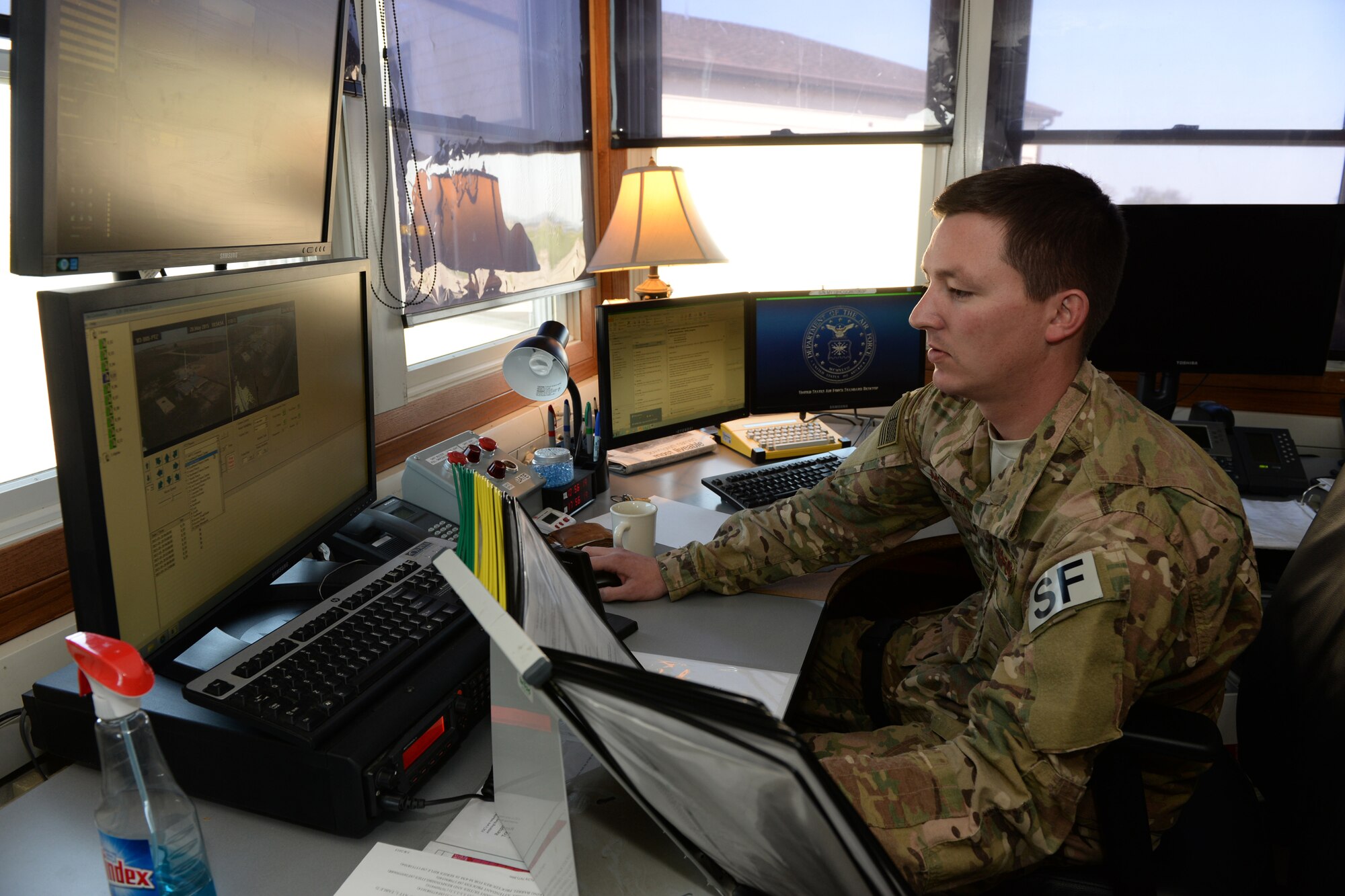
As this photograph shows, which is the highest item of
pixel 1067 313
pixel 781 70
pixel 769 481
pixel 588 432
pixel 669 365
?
pixel 781 70

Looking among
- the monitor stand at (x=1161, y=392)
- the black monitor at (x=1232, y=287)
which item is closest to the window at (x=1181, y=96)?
the black monitor at (x=1232, y=287)

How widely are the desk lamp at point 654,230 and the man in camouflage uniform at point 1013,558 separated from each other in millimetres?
967

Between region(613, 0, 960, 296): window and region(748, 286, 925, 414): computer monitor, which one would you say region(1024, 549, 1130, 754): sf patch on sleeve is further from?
region(613, 0, 960, 296): window

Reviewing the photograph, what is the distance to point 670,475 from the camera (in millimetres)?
2020

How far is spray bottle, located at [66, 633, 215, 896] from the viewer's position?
0.60 m

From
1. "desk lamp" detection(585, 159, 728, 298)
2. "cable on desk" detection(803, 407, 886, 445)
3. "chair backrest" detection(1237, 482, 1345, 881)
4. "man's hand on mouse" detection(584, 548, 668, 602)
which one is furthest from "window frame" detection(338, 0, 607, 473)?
"chair backrest" detection(1237, 482, 1345, 881)

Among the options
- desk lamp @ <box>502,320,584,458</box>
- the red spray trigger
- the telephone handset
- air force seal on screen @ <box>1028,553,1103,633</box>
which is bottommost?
the telephone handset

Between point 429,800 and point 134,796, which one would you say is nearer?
point 134,796

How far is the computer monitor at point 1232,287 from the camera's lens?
6.64 feet

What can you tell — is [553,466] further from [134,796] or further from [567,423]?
[134,796]

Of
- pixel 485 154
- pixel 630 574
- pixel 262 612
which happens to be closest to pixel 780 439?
pixel 630 574

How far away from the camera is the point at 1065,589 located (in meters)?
0.95

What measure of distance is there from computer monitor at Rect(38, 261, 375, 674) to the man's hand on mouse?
405 millimetres

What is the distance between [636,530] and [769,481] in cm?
51
